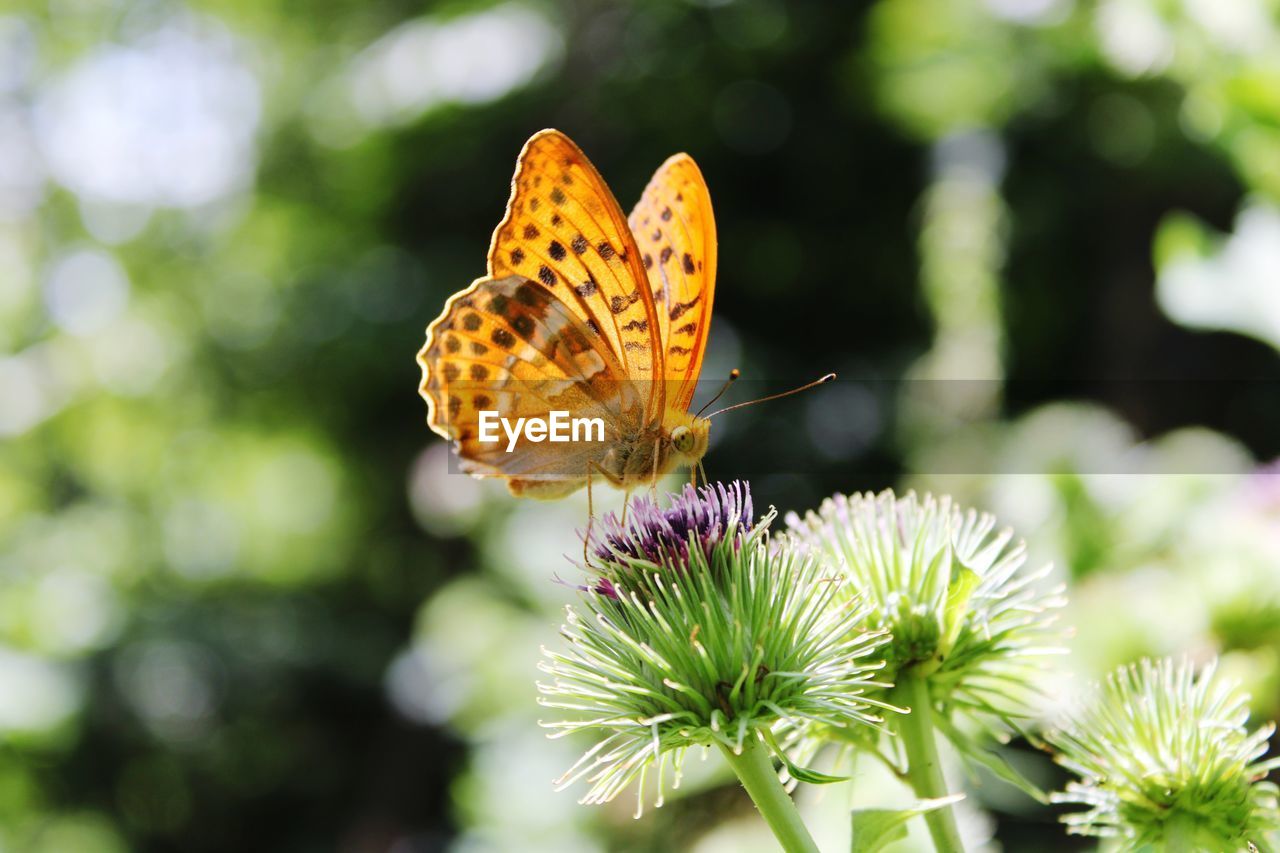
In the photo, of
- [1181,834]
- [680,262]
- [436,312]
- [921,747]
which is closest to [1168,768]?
[1181,834]

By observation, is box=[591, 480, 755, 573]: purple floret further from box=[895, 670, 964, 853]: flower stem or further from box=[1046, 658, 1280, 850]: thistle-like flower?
box=[1046, 658, 1280, 850]: thistle-like flower

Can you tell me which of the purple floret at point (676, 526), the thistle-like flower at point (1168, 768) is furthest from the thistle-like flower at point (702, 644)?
the thistle-like flower at point (1168, 768)

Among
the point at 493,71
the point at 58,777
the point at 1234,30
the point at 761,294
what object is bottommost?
the point at 58,777

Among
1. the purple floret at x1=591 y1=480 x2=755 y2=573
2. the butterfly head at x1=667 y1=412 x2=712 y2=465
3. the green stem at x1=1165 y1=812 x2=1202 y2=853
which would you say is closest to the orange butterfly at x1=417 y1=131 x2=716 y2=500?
the butterfly head at x1=667 y1=412 x2=712 y2=465

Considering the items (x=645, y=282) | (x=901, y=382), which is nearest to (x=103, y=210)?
(x=901, y=382)

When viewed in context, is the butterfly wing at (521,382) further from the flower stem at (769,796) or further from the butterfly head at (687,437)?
the flower stem at (769,796)

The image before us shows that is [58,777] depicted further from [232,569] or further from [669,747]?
[669,747]

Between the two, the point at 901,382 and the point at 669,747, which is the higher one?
the point at 901,382

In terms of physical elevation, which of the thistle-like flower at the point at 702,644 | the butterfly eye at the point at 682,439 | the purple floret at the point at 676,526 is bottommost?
the thistle-like flower at the point at 702,644
